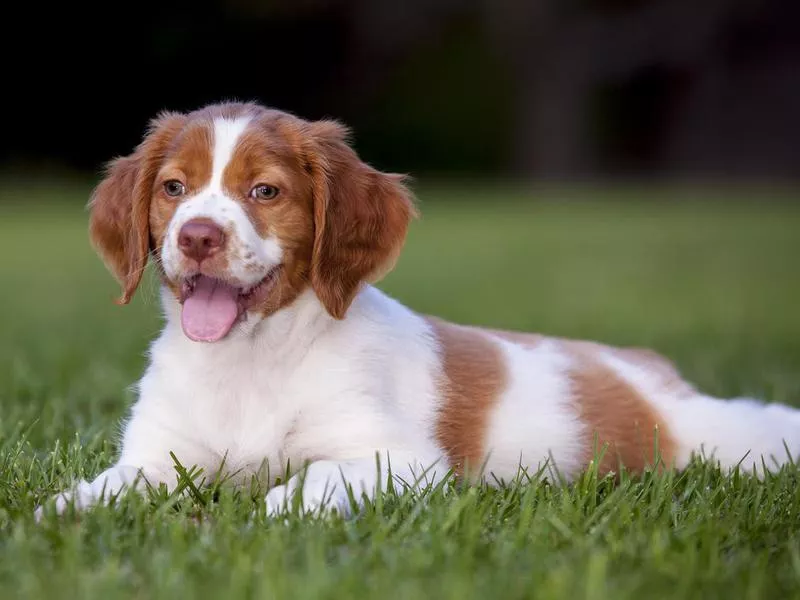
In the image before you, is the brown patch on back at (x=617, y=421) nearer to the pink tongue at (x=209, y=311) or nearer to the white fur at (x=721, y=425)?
the white fur at (x=721, y=425)

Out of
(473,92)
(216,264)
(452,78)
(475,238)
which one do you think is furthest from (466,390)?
(452,78)

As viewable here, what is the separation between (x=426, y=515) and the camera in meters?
3.57

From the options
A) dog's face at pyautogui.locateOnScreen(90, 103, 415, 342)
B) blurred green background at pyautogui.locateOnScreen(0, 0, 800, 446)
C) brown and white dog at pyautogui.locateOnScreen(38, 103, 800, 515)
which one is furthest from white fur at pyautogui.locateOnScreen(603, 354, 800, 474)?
blurred green background at pyautogui.locateOnScreen(0, 0, 800, 446)

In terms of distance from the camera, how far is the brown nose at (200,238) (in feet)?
13.0

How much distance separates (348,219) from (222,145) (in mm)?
529

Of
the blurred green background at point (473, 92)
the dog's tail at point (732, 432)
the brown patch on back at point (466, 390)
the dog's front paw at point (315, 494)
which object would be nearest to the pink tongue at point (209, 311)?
the dog's front paw at point (315, 494)

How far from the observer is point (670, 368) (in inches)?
211

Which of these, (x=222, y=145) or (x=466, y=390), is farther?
(x=466, y=390)

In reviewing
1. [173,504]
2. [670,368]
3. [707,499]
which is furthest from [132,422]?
[670,368]

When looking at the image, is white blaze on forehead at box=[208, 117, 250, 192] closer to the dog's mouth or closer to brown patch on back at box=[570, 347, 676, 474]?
the dog's mouth

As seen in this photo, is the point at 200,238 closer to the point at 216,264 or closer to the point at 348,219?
the point at 216,264

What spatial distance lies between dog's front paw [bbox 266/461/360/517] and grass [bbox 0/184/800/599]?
0.09m

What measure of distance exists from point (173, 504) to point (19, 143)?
103 ft

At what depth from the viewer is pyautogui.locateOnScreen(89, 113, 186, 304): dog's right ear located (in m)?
4.44
